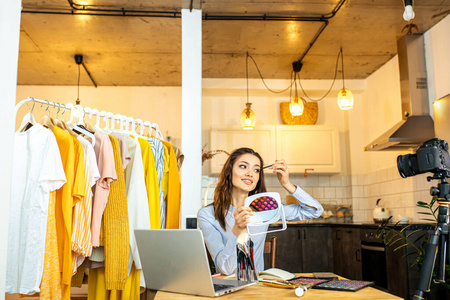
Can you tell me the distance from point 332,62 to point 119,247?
3.79 meters

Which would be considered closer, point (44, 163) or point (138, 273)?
point (44, 163)

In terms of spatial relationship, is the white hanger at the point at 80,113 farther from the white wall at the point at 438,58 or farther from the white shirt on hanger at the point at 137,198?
the white wall at the point at 438,58

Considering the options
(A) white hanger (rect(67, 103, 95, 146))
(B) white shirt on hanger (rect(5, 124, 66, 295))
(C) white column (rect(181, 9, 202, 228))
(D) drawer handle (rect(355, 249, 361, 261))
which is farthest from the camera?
(D) drawer handle (rect(355, 249, 361, 261))

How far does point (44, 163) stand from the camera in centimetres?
226

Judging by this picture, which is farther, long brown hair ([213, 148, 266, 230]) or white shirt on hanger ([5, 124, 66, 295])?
long brown hair ([213, 148, 266, 230])

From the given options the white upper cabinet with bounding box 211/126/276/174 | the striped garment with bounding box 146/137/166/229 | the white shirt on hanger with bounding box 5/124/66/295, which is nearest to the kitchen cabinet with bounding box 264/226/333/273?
the white upper cabinet with bounding box 211/126/276/174

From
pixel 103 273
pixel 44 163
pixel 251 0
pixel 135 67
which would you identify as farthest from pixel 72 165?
pixel 135 67

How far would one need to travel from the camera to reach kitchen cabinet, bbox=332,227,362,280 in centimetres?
470

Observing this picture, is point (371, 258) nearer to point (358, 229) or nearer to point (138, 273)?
point (358, 229)

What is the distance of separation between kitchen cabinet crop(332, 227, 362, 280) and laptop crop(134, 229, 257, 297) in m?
3.38

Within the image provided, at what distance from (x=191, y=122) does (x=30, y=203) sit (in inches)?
64.3

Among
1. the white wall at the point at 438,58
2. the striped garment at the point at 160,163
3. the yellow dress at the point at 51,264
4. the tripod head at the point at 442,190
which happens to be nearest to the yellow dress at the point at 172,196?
the striped garment at the point at 160,163

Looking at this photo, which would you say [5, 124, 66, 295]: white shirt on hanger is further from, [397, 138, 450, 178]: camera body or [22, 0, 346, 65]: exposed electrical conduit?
[22, 0, 346, 65]: exposed electrical conduit

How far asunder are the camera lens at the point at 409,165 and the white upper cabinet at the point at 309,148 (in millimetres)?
4238
